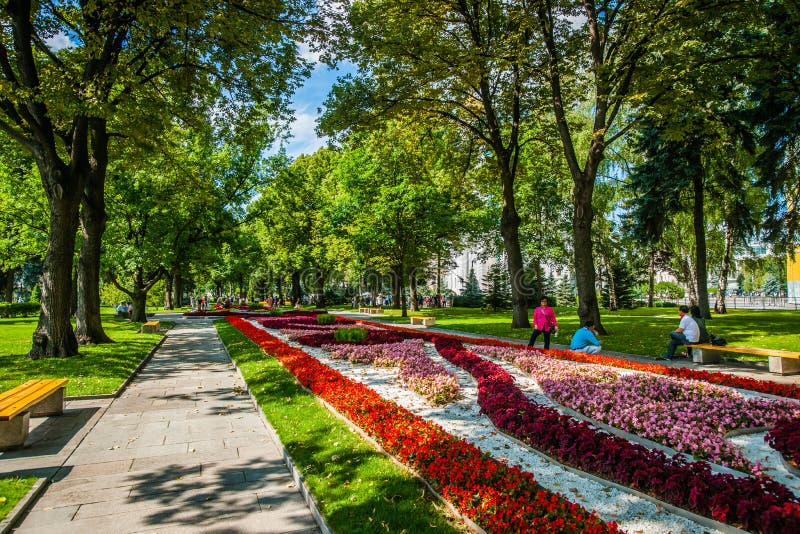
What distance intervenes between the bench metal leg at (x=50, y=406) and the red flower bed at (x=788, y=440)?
33.5 feet

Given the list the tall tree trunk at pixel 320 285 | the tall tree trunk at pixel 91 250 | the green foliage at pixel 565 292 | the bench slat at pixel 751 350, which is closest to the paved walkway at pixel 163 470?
the tall tree trunk at pixel 91 250

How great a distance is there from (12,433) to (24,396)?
0.58 metres

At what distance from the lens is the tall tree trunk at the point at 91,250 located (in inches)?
607

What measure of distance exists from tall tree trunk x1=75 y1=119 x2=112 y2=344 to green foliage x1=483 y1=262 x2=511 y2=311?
105 feet

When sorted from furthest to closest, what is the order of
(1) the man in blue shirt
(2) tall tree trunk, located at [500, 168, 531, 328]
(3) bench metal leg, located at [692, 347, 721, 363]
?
(2) tall tree trunk, located at [500, 168, 531, 328] < (1) the man in blue shirt < (3) bench metal leg, located at [692, 347, 721, 363]

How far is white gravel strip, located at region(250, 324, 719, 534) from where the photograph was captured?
3822 mm

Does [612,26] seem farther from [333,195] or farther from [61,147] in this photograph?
[333,195]

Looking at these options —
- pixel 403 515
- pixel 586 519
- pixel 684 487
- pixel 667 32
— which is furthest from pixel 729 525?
pixel 667 32

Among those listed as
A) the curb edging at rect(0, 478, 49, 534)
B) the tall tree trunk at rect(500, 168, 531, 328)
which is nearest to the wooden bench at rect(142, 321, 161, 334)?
the tall tree trunk at rect(500, 168, 531, 328)

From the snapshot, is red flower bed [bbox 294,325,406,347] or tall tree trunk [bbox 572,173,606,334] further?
tall tree trunk [bbox 572,173,606,334]

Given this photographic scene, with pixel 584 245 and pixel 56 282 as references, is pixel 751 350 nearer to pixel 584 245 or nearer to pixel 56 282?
pixel 584 245

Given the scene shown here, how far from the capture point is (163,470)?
17.5 feet

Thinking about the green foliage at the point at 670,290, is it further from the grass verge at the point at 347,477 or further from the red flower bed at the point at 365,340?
the grass verge at the point at 347,477

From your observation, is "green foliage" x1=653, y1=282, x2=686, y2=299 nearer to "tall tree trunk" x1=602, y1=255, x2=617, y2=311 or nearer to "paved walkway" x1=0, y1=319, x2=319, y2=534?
"tall tree trunk" x1=602, y1=255, x2=617, y2=311
